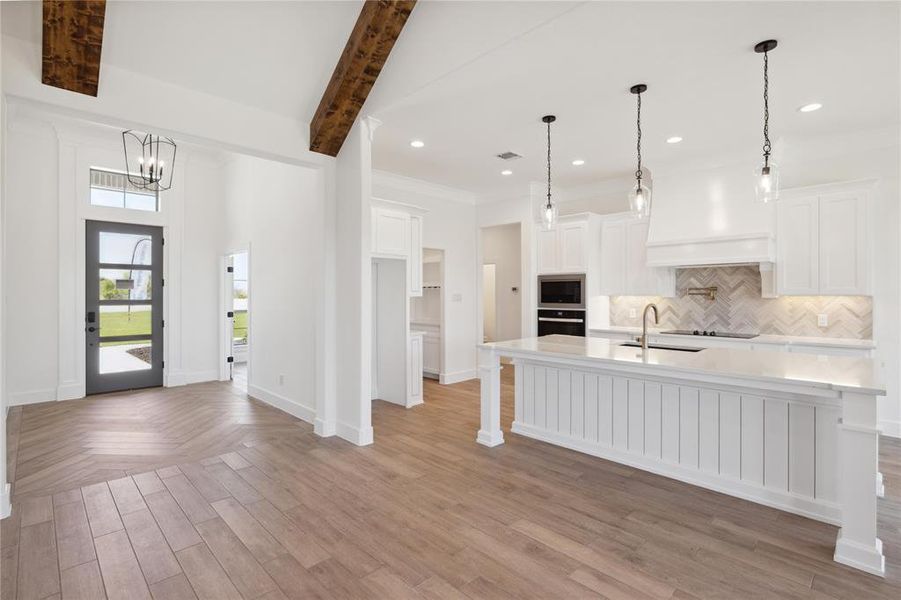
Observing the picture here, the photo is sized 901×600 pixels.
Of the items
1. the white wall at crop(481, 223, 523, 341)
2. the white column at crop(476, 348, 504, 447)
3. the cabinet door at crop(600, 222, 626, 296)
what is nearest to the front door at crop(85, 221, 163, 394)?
the white column at crop(476, 348, 504, 447)

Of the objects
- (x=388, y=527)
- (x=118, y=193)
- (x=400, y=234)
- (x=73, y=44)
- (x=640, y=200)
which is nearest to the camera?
(x=388, y=527)

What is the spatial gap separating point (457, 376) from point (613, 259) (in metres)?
2.86

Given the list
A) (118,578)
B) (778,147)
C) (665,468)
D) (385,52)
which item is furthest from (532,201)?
(118,578)

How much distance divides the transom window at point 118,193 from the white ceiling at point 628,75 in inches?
150

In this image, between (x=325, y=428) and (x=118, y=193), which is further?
(x=118, y=193)

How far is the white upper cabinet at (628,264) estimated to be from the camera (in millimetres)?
5711

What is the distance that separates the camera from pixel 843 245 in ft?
14.2

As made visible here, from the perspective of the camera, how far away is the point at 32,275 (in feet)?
17.8

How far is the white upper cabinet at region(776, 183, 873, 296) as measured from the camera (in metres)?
4.25

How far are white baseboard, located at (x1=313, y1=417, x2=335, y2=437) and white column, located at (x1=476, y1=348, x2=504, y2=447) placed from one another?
1414mm

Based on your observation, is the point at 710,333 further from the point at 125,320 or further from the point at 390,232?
the point at 125,320

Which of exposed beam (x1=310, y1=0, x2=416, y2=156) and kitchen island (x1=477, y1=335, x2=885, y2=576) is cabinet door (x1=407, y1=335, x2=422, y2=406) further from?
exposed beam (x1=310, y1=0, x2=416, y2=156)

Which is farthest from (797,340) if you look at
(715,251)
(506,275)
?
(506,275)

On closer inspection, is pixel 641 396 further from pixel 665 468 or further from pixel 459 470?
pixel 459 470
